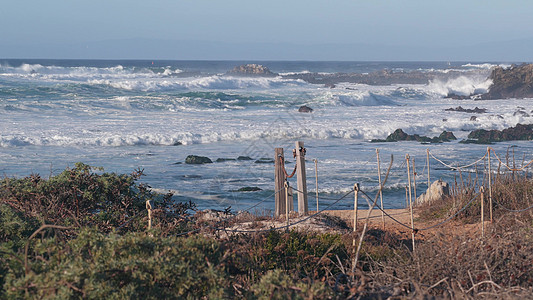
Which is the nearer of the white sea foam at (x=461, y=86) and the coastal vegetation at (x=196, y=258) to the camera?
the coastal vegetation at (x=196, y=258)

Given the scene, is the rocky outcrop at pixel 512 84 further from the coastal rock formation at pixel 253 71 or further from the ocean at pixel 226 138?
the coastal rock formation at pixel 253 71

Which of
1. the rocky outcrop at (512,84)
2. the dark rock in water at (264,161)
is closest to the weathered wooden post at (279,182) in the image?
the dark rock in water at (264,161)

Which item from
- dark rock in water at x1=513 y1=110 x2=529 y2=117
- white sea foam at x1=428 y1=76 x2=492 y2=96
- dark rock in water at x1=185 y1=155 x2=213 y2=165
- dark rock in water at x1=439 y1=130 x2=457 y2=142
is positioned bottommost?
dark rock in water at x1=439 y1=130 x2=457 y2=142

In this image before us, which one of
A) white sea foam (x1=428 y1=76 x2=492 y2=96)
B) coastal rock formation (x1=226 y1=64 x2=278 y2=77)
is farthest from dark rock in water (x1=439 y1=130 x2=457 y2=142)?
coastal rock formation (x1=226 y1=64 x2=278 y2=77)

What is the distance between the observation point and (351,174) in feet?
49.7

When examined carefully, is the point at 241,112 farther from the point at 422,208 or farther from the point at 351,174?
the point at 422,208

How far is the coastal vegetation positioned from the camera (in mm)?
3461

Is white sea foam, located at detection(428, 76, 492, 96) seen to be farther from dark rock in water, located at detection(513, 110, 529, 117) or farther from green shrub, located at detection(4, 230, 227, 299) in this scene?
green shrub, located at detection(4, 230, 227, 299)

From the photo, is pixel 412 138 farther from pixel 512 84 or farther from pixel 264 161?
pixel 512 84

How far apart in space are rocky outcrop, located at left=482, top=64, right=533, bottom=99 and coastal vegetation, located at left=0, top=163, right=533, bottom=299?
148 ft

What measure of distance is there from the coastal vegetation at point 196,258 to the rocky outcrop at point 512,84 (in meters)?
45.1

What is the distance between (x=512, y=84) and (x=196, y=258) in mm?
51852

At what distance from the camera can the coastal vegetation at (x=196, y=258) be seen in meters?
3.46

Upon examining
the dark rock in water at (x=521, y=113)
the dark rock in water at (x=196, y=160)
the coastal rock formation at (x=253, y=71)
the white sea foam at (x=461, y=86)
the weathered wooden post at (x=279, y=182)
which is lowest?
the dark rock in water at (x=196, y=160)
